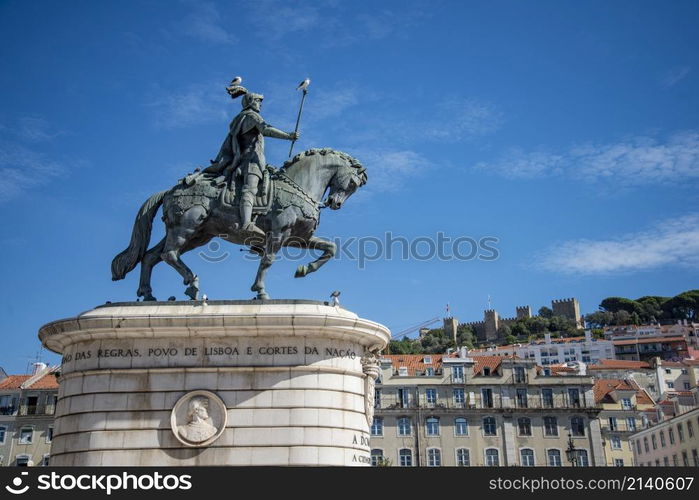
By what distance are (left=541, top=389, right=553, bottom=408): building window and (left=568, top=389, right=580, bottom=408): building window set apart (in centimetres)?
150

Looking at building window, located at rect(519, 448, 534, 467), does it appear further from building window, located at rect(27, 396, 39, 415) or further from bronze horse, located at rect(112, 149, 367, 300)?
bronze horse, located at rect(112, 149, 367, 300)

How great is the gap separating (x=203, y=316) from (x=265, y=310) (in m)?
1.19

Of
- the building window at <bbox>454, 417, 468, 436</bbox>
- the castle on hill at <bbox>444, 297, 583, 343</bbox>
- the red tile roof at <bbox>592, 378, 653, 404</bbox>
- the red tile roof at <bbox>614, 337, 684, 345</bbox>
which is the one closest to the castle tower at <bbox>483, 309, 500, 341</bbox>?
the castle on hill at <bbox>444, 297, 583, 343</bbox>

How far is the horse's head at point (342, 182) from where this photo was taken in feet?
55.2

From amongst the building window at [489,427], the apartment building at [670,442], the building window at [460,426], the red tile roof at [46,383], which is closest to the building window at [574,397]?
the apartment building at [670,442]

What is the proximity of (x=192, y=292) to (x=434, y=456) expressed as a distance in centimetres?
4462

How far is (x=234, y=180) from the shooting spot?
15.9 meters

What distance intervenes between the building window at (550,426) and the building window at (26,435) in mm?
38371

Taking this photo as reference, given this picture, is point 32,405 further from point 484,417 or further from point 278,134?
point 278,134

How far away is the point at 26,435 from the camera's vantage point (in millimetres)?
51875

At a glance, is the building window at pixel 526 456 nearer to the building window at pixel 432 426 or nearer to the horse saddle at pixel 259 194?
the building window at pixel 432 426

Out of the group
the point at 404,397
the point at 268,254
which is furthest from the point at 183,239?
the point at 404,397
